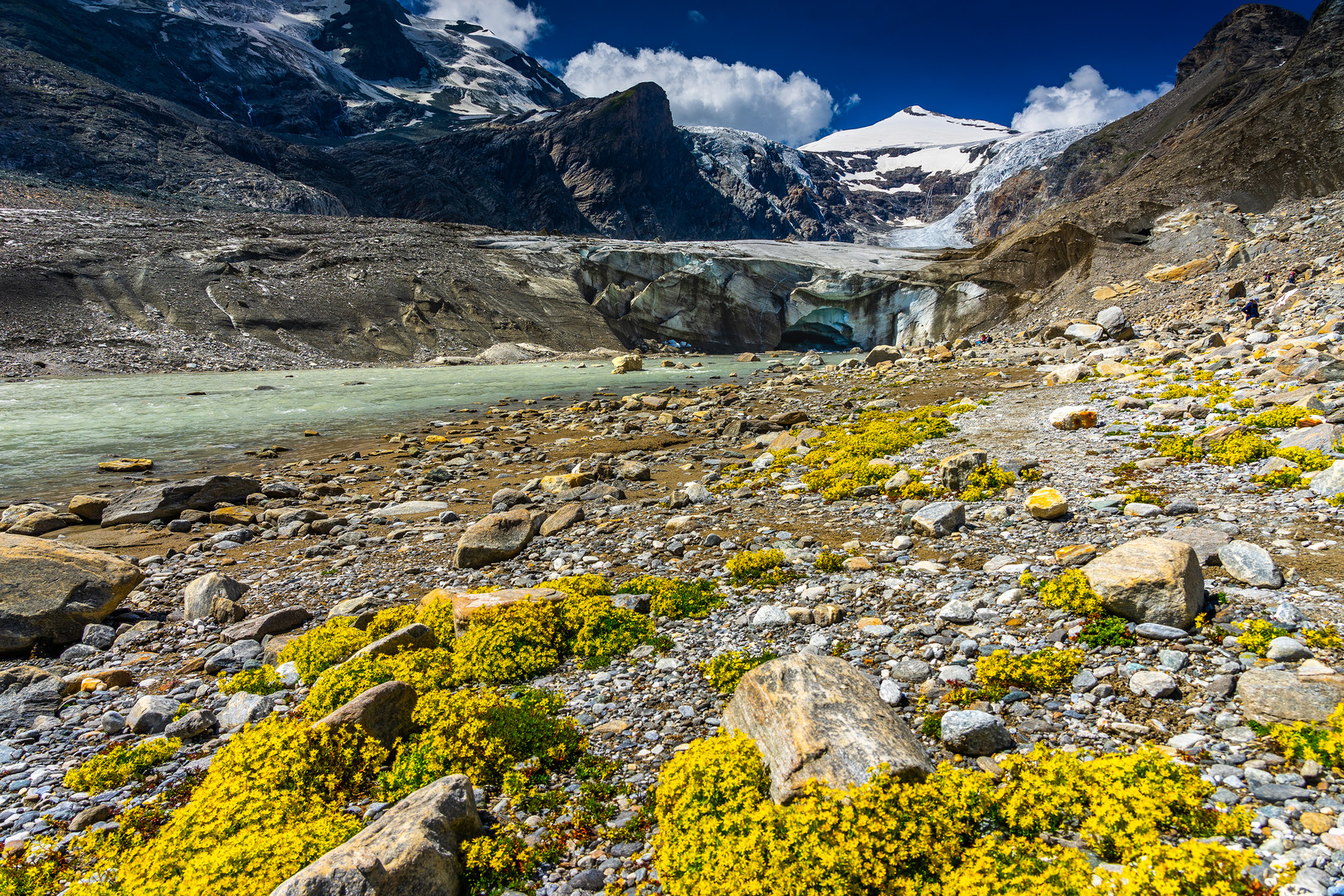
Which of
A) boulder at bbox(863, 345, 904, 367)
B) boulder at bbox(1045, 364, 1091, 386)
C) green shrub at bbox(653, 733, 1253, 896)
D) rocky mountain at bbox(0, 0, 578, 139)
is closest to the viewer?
green shrub at bbox(653, 733, 1253, 896)

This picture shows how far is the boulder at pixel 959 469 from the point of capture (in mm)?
10133

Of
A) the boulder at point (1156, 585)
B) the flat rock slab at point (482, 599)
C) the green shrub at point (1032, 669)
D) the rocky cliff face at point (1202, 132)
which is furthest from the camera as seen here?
the rocky cliff face at point (1202, 132)

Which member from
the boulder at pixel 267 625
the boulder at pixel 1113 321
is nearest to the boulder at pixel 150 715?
the boulder at pixel 267 625

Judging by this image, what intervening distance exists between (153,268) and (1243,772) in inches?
2813

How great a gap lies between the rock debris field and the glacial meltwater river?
7.47 metres

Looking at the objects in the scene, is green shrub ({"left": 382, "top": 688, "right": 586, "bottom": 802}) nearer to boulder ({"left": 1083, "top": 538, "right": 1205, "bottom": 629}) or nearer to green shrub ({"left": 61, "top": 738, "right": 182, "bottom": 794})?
green shrub ({"left": 61, "top": 738, "right": 182, "bottom": 794})

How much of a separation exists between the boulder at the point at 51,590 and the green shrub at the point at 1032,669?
10713 mm

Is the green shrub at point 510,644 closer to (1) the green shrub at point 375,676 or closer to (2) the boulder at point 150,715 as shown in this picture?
(1) the green shrub at point 375,676

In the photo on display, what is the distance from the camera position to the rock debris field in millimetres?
3818

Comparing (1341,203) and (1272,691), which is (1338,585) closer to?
(1272,691)

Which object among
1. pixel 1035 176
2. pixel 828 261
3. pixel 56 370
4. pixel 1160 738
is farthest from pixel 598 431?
pixel 1035 176

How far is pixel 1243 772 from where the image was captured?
3762 mm

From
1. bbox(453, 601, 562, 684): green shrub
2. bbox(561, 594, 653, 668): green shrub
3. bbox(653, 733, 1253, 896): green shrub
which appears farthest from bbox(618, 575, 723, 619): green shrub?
bbox(653, 733, 1253, 896): green shrub

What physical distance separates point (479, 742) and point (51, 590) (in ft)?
22.7
